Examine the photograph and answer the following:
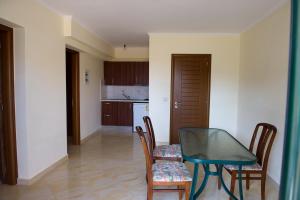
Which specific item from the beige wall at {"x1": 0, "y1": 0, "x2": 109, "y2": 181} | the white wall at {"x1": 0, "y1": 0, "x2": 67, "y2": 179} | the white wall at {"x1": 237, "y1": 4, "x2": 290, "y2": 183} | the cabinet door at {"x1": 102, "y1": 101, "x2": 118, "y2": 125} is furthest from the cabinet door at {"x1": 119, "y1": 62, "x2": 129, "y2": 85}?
the white wall at {"x1": 237, "y1": 4, "x2": 290, "y2": 183}

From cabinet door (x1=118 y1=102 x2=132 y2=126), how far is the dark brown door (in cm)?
184

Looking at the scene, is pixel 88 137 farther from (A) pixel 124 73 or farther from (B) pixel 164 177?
(B) pixel 164 177

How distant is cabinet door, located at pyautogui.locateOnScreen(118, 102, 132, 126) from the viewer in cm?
639

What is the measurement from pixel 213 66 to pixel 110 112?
3147mm

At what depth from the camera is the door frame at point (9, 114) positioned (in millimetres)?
2730

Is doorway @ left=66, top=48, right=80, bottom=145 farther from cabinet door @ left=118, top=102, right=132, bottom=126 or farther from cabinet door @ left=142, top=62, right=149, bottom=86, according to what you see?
cabinet door @ left=142, top=62, right=149, bottom=86

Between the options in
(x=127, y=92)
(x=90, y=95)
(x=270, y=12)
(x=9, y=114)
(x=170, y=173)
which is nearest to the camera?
(x=170, y=173)

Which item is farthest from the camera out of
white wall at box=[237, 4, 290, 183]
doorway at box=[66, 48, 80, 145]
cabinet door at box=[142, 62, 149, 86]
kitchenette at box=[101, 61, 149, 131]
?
cabinet door at box=[142, 62, 149, 86]

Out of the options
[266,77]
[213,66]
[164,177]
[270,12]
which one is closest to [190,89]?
[213,66]

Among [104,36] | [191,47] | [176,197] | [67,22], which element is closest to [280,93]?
[176,197]

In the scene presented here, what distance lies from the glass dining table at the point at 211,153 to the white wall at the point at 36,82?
6.23ft

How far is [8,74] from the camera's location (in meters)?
2.74

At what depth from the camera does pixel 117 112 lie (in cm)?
643

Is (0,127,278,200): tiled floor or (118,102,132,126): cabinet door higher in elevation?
(118,102,132,126): cabinet door
